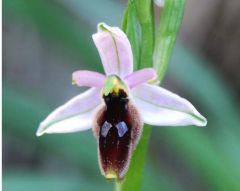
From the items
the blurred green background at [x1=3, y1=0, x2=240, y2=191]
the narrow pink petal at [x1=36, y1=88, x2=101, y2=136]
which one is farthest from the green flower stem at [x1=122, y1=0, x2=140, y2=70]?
the blurred green background at [x1=3, y1=0, x2=240, y2=191]

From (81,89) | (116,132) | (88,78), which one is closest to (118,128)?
(116,132)

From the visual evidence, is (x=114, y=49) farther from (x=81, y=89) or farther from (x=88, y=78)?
(x=81, y=89)

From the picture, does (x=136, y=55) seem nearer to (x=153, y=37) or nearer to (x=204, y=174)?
(x=153, y=37)

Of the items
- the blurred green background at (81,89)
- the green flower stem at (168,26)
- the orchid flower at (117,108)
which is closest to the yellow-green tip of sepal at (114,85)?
the orchid flower at (117,108)

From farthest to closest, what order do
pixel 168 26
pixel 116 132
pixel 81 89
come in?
pixel 81 89
pixel 168 26
pixel 116 132

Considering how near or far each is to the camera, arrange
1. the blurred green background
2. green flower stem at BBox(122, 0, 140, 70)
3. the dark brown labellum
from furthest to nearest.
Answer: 1. the blurred green background
2. green flower stem at BBox(122, 0, 140, 70)
3. the dark brown labellum

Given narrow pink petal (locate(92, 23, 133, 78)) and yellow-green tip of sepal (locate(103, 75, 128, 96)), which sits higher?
narrow pink petal (locate(92, 23, 133, 78))

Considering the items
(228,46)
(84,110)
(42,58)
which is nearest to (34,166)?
(42,58)

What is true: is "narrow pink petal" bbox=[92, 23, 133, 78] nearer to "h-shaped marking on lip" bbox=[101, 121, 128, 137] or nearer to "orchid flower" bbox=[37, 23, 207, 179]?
"orchid flower" bbox=[37, 23, 207, 179]
